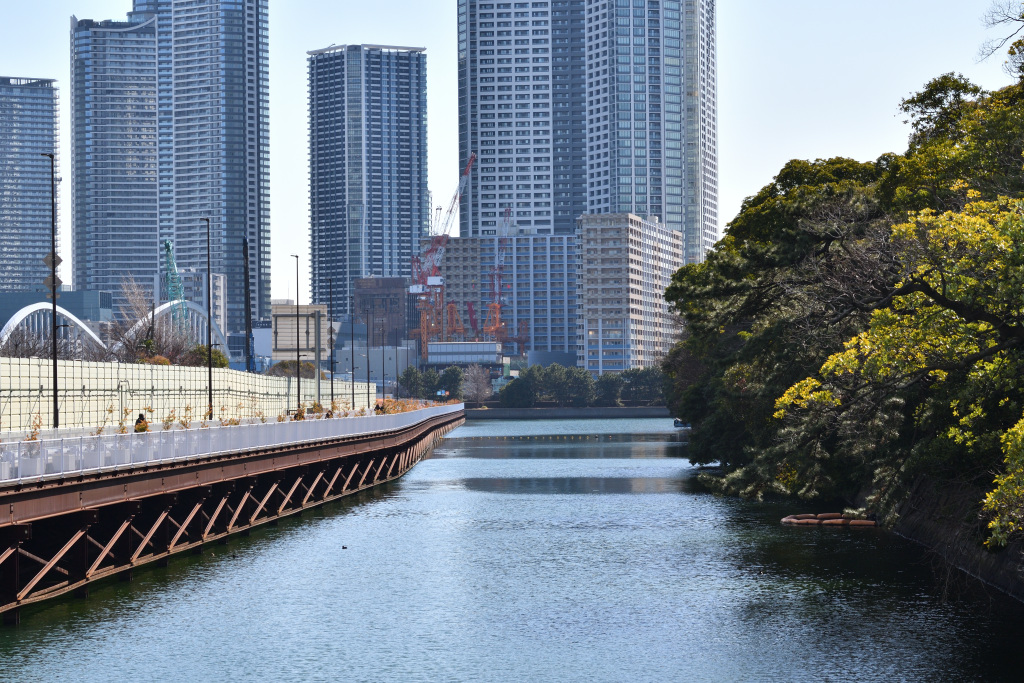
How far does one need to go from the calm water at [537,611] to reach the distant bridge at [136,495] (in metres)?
1.16

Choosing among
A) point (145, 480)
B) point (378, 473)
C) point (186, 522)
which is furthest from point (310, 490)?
point (145, 480)

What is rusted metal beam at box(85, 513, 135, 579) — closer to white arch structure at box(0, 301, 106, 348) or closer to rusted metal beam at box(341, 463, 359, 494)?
rusted metal beam at box(341, 463, 359, 494)

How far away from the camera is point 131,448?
42312 mm

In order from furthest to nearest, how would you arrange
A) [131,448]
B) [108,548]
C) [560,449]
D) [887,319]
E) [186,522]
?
[560,449] → [186,522] → [131,448] → [108,548] → [887,319]

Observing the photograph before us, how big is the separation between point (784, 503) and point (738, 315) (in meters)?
13.4

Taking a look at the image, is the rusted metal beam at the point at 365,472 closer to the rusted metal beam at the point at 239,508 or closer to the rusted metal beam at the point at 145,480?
the rusted metal beam at the point at 145,480

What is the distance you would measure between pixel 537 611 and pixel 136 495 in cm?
1389

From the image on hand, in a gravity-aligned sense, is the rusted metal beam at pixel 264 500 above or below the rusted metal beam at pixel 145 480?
below

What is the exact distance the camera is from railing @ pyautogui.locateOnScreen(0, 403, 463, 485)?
34.4 m

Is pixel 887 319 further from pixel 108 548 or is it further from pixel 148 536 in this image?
pixel 148 536

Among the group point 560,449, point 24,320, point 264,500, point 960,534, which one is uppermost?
point 24,320

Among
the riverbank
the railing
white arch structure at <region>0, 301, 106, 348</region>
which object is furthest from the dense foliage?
white arch structure at <region>0, 301, 106, 348</region>

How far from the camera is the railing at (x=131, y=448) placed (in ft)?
113

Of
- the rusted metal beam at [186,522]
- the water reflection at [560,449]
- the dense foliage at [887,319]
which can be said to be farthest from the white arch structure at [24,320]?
the rusted metal beam at [186,522]
